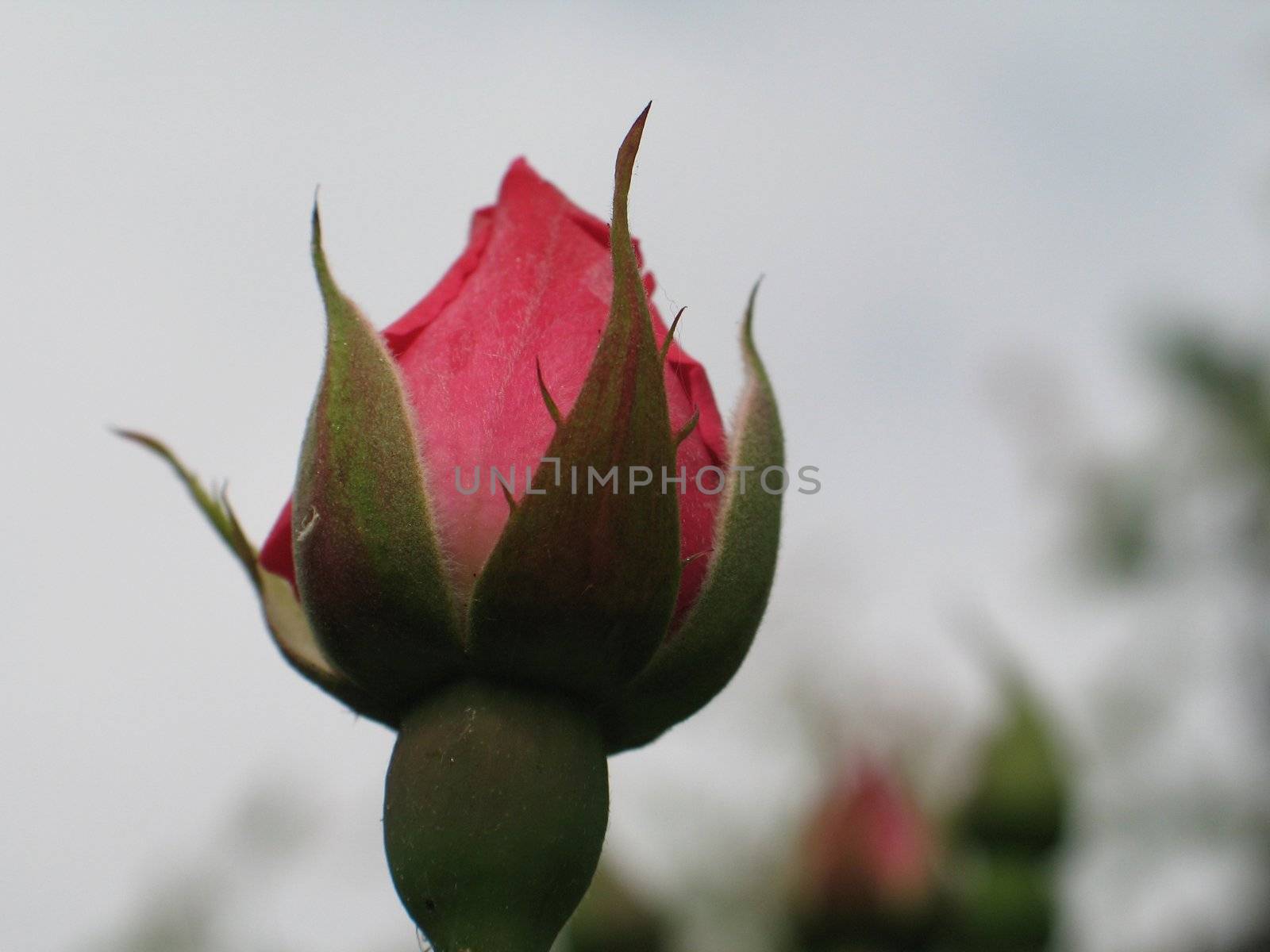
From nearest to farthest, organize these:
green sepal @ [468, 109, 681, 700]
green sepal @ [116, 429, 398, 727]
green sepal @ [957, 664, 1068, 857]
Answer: green sepal @ [468, 109, 681, 700] < green sepal @ [116, 429, 398, 727] < green sepal @ [957, 664, 1068, 857]

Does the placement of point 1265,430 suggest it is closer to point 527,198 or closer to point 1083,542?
point 1083,542

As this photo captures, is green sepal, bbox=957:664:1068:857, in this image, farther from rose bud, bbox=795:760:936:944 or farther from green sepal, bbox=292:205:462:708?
green sepal, bbox=292:205:462:708

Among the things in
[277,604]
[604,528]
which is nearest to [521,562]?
[604,528]

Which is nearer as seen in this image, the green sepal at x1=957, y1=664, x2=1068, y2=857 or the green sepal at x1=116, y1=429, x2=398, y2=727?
the green sepal at x1=116, y1=429, x2=398, y2=727

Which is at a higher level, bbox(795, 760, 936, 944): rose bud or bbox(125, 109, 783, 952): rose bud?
bbox(125, 109, 783, 952): rose bud

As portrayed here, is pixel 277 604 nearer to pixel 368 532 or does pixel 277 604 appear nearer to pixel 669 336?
pixel 368 532

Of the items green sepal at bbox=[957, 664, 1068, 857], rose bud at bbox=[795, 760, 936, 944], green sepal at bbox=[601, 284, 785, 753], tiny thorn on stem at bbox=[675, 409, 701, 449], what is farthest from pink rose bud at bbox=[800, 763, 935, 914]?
tiny thorn on stem at bbox=[675, 409, 701, 449]

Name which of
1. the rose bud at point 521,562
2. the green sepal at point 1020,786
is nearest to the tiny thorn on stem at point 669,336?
the rose bud at point 521,562
